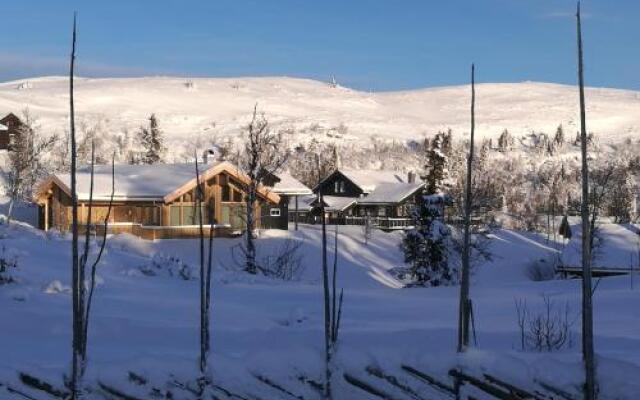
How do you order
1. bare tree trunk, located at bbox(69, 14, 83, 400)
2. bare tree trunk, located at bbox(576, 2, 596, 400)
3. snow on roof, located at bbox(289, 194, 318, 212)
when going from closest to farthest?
bare tree trunk, located at bbox(69, 14, 83, 400) → bare tree trunk, located at bbox(576, 2, 596, 400) → snow on roof, located at bbox(289, 194, 318, 212)

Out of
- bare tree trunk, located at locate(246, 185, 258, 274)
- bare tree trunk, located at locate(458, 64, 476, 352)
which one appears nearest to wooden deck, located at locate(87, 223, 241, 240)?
bare tree trunk, located at locate(246, 185, 258, 274)

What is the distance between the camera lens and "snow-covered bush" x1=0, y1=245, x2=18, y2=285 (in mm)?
14141

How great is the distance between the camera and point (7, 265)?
15133 millimetres

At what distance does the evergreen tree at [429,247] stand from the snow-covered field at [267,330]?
28.0 ft

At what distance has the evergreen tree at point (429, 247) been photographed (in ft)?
103

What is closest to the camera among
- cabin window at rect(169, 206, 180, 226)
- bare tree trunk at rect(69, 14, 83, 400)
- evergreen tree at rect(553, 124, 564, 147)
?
bare tree trunk at rect(69, 14, 83, 400)

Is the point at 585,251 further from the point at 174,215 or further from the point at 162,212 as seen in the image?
the point at 174,215

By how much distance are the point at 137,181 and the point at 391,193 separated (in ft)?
90.0

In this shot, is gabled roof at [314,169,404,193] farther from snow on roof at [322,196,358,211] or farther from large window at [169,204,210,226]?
large window at [169,204,210,226]

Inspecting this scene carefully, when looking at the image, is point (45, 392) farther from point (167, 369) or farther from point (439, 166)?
point (439, 166)

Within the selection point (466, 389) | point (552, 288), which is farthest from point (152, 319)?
point (552, 288)

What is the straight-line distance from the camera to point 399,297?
59.8 feet

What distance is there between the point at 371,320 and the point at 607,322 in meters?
3.60

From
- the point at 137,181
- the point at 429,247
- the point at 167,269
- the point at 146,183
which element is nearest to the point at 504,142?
the point at 137,181
